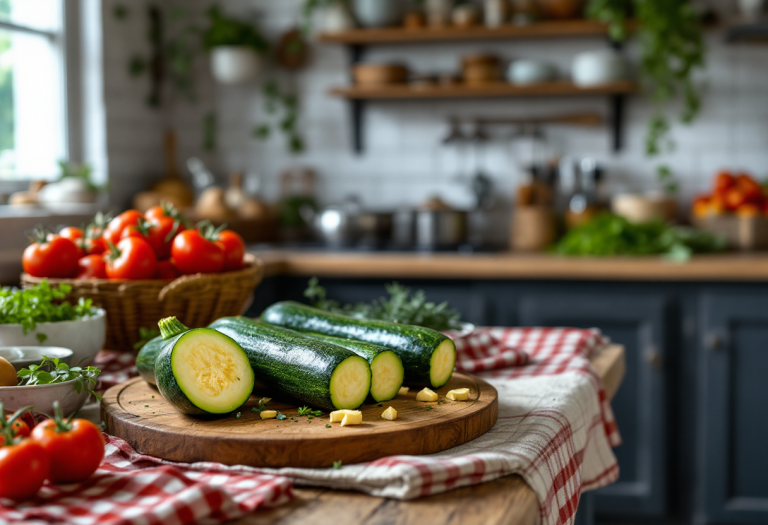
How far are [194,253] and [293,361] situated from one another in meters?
0.49

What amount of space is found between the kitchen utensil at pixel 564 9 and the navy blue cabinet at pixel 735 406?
1339mm

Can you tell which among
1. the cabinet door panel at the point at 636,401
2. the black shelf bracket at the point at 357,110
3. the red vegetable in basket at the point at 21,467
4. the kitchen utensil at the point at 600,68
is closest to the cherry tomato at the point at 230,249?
the red vegetable in basket at the point at 21,467

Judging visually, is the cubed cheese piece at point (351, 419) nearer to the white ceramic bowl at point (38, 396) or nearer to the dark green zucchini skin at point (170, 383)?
the dark green zucchini skin at point (170, 383)

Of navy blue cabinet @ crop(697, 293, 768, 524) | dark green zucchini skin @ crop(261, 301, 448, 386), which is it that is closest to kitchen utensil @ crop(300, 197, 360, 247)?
navy blue cabinet @ crop(697, 293, 768, 524)

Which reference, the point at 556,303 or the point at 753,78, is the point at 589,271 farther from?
the point at 753,78

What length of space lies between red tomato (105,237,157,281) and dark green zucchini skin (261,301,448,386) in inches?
9.1

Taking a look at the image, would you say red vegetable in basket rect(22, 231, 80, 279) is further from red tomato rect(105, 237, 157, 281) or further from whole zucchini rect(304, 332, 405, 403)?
whole zucchini rect(304, 332, 405, 403)

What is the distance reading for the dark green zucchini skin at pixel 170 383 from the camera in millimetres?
917

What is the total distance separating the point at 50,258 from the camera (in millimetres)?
1412

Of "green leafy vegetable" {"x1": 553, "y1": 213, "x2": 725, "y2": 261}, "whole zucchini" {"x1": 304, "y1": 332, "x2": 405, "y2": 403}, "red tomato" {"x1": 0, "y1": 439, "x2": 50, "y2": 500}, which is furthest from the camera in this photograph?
"green leafy vegetable" {"x1": 553, "y1": 213, "x2": 725, "y2": 261}

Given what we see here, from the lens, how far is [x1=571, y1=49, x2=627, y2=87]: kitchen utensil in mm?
3268

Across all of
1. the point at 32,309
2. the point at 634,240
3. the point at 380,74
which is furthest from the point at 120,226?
the point at 380,74

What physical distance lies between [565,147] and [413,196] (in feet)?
2.26

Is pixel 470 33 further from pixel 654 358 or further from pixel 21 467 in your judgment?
pixel 21 467
